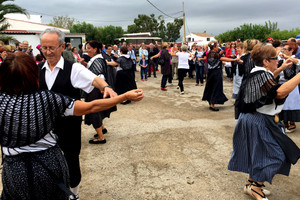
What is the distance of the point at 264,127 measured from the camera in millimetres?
2881

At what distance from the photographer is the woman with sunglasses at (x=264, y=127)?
2775 millimetres

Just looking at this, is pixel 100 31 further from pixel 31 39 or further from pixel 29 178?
pixel 29 178

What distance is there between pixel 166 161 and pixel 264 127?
1864 mm

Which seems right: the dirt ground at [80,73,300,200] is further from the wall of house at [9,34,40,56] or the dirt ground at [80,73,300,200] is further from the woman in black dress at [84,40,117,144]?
the wall of house at [9,34,40,56]

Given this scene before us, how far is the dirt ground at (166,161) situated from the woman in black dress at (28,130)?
5.62ft

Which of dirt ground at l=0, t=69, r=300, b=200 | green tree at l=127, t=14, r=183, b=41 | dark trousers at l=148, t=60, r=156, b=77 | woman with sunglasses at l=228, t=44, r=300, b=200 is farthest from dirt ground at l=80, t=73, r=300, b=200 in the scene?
green tree at l=127, t=14, r=183, b=41

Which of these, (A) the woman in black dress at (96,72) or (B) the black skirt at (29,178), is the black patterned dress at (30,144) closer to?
(B) the black skirt at (29,178)

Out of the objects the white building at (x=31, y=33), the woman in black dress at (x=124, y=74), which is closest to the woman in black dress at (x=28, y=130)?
the woman in black dress at (x=124, y=74)

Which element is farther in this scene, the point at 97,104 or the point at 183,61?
the point at 183,61

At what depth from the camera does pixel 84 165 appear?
163 inches

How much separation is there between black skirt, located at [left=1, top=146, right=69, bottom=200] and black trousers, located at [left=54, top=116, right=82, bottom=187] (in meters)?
0.82

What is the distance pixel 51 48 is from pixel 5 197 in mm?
1349

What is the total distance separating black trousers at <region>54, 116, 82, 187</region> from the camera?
2576 millimetres

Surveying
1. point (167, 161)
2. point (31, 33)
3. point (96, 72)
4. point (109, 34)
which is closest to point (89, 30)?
point (109, 34)
